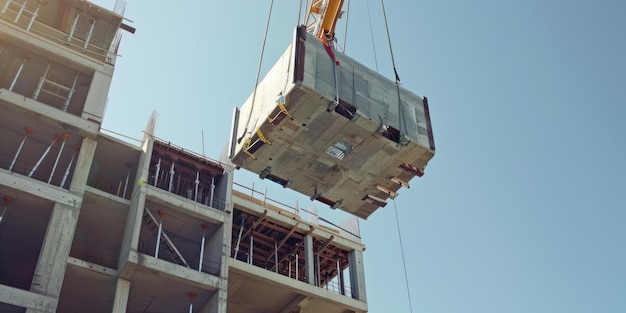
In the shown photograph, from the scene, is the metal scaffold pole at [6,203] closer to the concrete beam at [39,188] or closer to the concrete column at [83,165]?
the concrete beam at [39,188]

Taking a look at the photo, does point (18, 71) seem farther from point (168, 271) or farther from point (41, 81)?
point (168, 271)

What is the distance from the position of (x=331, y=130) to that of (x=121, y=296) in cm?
1455

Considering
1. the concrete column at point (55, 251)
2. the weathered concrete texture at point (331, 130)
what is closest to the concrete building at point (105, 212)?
the concrete column at point (55, 251)

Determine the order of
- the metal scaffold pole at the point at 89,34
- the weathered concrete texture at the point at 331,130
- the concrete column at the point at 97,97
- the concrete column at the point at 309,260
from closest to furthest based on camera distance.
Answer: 1. the weathered concrete texture at the point at 331,130
2. the concrete column at the point at 97,97
3. the metal scaffold pole at the point at 89,34
4. the concrete column at the point at 309,260

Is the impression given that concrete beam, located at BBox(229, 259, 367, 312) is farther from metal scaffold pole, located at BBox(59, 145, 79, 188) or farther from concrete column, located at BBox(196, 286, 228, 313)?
metal scaffold pole, located at BBox(59, 145, 79, 188)

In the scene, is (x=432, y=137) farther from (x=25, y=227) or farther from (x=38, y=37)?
(x=38, y=37)

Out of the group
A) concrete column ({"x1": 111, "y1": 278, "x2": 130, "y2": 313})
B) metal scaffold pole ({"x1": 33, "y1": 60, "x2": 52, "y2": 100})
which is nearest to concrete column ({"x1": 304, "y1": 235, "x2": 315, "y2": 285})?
concrete column ({"x1": 111, "y1": 278, "x2": 130, "y2": 313})

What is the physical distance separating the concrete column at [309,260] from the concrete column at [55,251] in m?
13.5

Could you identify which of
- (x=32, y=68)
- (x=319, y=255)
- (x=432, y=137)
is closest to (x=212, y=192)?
(x=319, y=255)

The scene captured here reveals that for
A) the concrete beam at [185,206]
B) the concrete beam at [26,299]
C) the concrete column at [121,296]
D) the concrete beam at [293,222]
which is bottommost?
the concrete beam at [26,299]

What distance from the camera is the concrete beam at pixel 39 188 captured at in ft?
95.6

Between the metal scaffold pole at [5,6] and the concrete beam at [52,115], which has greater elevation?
the metal scaffold pole at [5,6]

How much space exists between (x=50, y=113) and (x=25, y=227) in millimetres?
5847

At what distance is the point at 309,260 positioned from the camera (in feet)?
123
